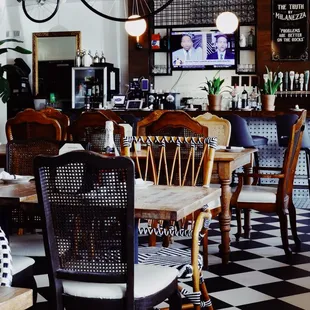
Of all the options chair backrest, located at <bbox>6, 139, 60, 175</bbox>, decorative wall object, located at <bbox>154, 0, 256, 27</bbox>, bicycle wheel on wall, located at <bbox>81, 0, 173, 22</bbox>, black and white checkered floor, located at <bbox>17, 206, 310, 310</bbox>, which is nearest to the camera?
black and white checkered floor, located at <bbox>17, 206, 310, 310</bbox>

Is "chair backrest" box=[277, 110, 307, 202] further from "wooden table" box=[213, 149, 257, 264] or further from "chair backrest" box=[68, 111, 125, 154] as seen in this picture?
"chair backrest" box=[68, 111, 125, 154]

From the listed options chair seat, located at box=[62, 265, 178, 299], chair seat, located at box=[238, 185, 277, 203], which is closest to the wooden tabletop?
chair seat, located at box=[62, 265, 178, 299]

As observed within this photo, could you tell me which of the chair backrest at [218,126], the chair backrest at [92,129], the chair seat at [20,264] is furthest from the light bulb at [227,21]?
the chair seat at [20,264]

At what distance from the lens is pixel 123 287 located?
8.50 feet

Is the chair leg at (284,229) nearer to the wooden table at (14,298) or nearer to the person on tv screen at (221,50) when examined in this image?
the wooden table at (14,298)

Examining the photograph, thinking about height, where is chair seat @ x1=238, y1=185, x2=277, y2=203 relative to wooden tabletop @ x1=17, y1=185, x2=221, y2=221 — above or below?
below

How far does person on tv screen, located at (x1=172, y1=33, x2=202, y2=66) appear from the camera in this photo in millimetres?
11594

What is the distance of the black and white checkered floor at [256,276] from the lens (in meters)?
4.11

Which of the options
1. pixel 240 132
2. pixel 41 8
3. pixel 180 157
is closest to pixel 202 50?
pixel 41 8

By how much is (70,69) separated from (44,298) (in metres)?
8.75

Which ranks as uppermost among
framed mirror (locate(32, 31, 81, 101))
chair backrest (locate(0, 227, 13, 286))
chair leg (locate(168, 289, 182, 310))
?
framed mirror (locate(32, 31, 81, 101))

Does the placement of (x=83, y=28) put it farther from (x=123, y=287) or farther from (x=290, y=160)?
(x=123, y=287)

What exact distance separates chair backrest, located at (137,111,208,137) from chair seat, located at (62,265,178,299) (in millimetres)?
2117

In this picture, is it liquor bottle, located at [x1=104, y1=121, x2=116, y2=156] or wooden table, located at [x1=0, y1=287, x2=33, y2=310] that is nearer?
wooden table, located at [x1=0, y1=287, x2=33, y2=310]
